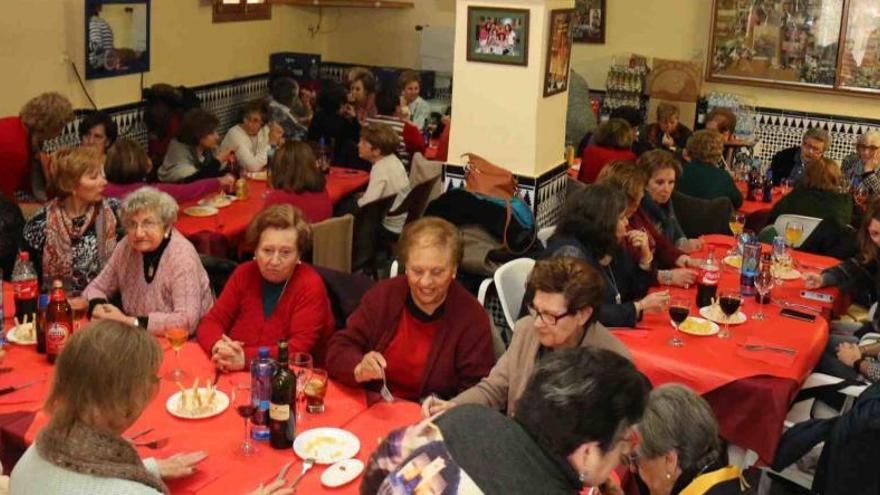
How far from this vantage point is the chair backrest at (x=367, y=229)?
19.8ft

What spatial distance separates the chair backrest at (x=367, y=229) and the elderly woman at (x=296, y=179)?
43 cm

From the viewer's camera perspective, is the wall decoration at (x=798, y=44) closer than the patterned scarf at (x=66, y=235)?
No

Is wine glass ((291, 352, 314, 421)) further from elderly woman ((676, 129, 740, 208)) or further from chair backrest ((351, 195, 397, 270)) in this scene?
elderly woman ((676, 129, 740, 208))

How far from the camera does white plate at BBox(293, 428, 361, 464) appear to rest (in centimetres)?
275

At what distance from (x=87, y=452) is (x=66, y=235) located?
2.29 metres

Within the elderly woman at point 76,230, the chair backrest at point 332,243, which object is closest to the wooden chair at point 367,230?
the chair backrest at point 332,243

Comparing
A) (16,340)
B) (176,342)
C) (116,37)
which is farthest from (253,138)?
(176,342)

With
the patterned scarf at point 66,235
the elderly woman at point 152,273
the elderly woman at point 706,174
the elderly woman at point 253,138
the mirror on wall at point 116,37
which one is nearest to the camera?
the elderly woman at point 152,273

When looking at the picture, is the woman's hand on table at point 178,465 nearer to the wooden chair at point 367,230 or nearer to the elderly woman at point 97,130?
the wooden chair at point 367,230

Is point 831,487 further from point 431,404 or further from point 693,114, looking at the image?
point 693,114

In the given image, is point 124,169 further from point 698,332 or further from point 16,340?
point 698,332

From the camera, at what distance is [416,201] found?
6359 millimetres

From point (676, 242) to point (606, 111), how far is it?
12.9 ft

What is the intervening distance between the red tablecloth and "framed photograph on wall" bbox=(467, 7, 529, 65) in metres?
2.89
